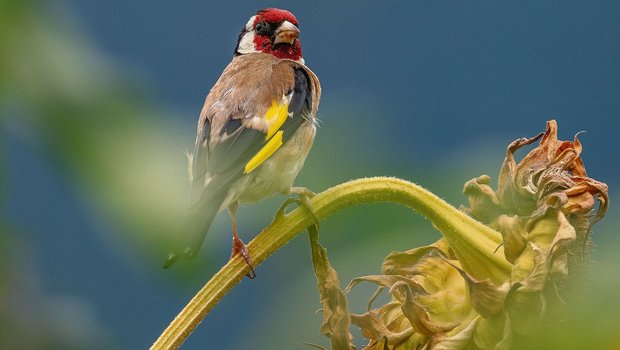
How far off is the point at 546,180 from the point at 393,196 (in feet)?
0.87

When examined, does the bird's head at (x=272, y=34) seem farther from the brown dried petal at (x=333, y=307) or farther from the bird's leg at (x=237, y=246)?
the brown dried petal at (x=333, y=307)

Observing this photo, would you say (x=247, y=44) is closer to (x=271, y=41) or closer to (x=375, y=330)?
(x=271, y=41)

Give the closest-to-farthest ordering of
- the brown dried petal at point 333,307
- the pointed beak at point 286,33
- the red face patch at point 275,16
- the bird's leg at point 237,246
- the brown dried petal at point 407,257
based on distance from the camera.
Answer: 1. the bird's leg at point 237,246
2. the brown dried petal at point 333,307
3. the brown dried petal at point 407,257
4. the pointed beak at point 286,33
5. the red face patch at point 275,16

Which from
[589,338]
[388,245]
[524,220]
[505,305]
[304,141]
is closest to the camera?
[589,338]

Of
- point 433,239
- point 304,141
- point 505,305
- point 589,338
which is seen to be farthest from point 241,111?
point 589,338

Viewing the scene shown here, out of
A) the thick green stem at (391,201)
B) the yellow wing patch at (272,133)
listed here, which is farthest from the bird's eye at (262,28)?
the thick green stem at (391,201)

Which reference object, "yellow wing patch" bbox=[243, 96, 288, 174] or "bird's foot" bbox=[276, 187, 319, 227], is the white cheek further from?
"bird's foot" bbox=[276, 187, 319, 227]

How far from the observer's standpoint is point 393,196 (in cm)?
112

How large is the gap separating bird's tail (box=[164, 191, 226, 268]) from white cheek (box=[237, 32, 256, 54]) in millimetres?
1021

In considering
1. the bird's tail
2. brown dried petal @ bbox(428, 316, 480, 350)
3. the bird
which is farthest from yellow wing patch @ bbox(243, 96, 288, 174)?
brown dried petal @ bbox(428, 316, 480, 350)

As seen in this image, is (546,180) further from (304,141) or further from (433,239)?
(304,141)

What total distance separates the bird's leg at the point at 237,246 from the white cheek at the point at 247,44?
0.88m

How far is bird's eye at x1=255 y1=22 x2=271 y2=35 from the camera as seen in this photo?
2.33m

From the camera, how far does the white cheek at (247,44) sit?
7.89 ft
